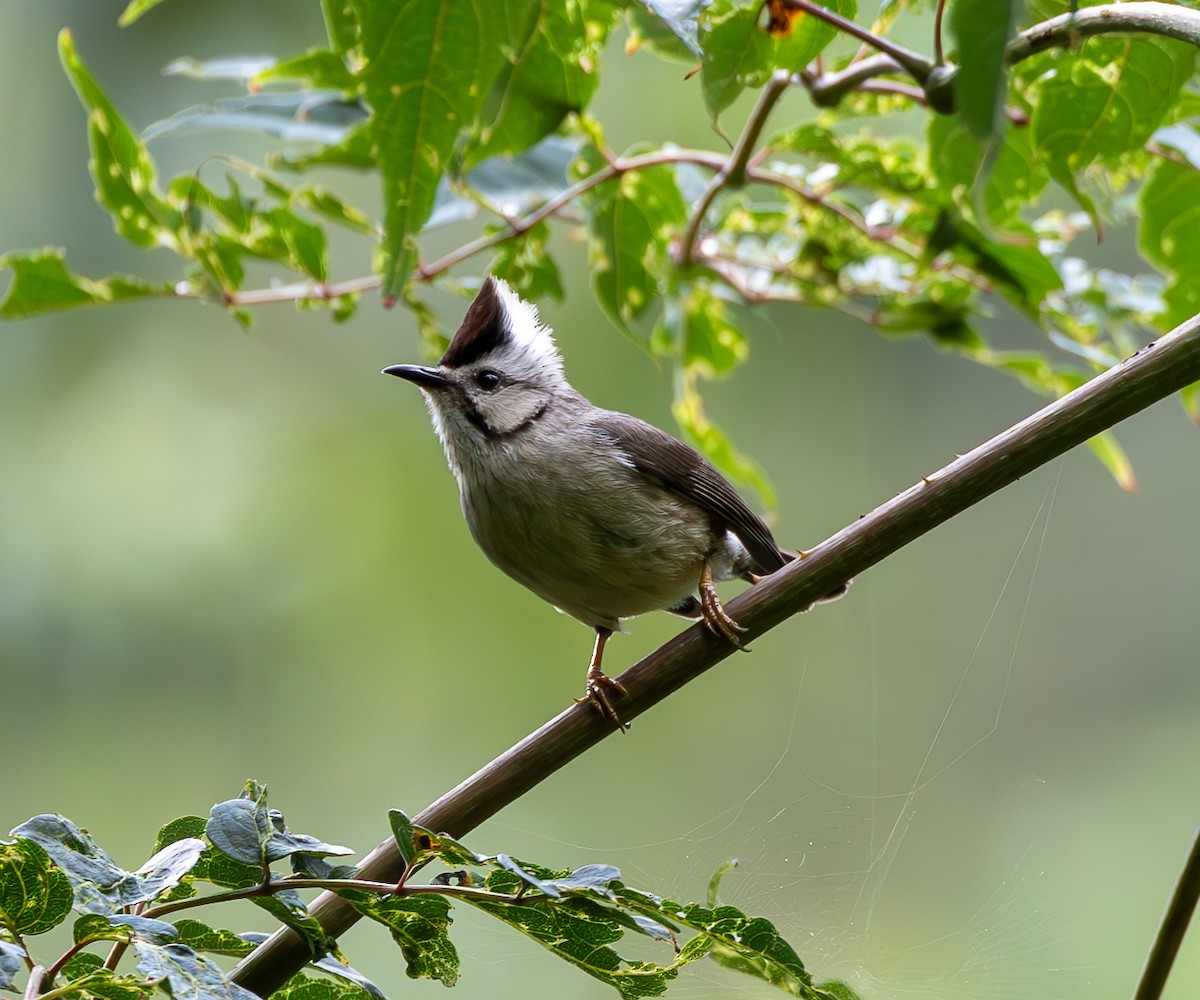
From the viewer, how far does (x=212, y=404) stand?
19.7 feet

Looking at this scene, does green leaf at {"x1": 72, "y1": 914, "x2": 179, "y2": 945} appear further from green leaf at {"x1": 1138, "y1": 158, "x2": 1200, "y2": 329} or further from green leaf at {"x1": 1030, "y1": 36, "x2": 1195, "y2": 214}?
green leaf at {"x1": 1138, "y1": 158, "x2": 1200, "y2": 329}

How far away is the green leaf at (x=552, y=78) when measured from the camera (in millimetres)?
1725

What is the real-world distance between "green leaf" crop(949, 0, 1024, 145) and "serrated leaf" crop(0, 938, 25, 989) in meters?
0.95

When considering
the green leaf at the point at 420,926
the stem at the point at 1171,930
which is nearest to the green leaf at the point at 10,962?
the green leaf at the point at 420,926

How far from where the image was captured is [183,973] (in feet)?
3.05

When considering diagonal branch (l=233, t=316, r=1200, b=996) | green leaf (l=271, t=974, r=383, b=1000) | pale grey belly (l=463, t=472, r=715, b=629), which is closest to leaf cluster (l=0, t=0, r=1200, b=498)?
pale grey belly (l=463, t=472, r=715, b=629)

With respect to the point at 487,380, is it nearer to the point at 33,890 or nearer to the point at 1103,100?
the point at 1103,100

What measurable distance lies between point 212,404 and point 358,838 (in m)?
2.28

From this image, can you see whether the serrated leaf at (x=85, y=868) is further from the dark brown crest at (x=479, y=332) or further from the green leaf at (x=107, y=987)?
the dark brown crest at (x=479, y=332)

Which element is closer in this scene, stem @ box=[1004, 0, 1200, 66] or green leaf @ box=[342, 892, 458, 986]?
green leaf @ box=[342, 892, 458, 986]

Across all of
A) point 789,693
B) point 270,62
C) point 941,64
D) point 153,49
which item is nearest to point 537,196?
point 270,62

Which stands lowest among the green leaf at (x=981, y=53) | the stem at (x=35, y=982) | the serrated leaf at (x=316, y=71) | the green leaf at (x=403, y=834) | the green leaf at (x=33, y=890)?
the stem at (x=35, y=982)

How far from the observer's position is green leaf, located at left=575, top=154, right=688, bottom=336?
2.20 meters

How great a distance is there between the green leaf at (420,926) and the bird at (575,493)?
108 centimetres
